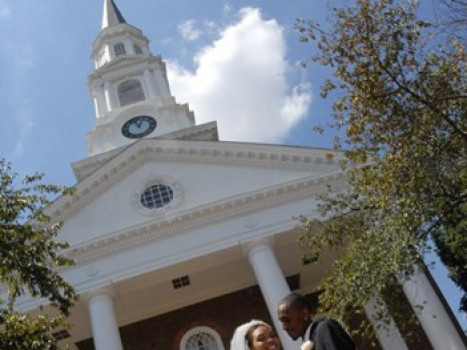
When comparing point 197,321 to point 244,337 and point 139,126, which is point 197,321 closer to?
point 139,126

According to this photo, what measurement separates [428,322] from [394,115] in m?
8.58

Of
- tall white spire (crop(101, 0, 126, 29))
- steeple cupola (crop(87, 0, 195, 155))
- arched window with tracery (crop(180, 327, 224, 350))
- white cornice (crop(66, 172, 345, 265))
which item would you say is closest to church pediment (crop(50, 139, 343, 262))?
white cornice (crop(66, 172, 345, 265))

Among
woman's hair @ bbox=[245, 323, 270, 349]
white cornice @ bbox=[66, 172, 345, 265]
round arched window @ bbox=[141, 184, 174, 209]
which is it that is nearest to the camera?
woman's hair @ bbox=[245, 323, 270, 349]

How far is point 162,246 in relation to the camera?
19703 mm

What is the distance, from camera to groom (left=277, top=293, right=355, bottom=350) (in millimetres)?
3623

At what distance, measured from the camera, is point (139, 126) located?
30.8m

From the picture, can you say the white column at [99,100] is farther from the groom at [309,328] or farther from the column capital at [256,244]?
the groom at [309,328]

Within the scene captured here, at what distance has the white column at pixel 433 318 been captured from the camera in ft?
54.0

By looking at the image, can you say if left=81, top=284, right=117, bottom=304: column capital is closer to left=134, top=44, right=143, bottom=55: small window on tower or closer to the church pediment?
the church pediment

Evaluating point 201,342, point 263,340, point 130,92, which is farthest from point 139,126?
point 263,340

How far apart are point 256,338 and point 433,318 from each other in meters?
14.6

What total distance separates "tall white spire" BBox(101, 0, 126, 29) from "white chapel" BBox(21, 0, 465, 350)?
1970 centimetres

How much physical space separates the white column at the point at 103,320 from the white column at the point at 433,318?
885cm

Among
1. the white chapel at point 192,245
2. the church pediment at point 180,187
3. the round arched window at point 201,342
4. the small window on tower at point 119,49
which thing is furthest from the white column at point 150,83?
the round arched window at point 201,342
